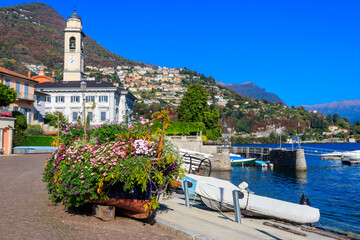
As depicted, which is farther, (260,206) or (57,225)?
(260,206)

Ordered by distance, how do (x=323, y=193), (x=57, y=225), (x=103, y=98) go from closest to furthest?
(x=57, y=225)
(x=323, y=193)
(x=103, y=98)

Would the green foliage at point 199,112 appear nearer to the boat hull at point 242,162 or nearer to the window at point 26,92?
the boat hull at point 242,162

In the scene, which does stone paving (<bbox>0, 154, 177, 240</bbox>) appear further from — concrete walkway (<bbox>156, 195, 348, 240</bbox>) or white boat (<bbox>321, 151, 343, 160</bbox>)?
white boat (<bbox>321, 151, 343, 160</bbox>)

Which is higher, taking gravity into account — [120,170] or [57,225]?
[120,170]

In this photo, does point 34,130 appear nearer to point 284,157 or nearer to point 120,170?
point 284,157

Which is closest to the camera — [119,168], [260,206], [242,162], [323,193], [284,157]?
[119,168]

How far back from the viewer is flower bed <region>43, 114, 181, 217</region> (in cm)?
791

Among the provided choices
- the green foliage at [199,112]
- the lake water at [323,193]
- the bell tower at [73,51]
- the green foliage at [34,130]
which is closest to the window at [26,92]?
the green foliage at [34,130]

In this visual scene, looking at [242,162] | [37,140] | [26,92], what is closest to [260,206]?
[242,162]

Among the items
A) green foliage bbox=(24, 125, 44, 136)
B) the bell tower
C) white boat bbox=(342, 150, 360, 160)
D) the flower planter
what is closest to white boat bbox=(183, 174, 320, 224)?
the flower planter

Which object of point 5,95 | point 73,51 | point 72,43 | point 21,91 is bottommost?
point 5,95

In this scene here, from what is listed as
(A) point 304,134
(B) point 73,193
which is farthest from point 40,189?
(A) point 304,134

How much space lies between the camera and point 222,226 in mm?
8977

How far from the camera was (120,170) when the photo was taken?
26.0 feet
